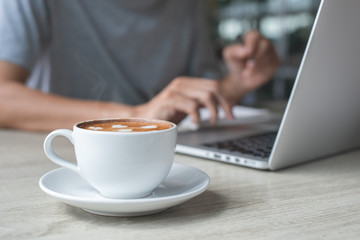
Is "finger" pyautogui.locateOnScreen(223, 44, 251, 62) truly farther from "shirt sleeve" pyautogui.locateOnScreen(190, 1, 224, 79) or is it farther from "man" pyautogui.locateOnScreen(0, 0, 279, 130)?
"shirt sleeve" pyautogui.locateOnScreen(190, 1, 224, 79)

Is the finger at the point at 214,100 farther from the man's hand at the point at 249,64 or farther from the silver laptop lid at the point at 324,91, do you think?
the man's hand at the point at 249,64

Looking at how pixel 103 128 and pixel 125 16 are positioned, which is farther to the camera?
pixel 125 16

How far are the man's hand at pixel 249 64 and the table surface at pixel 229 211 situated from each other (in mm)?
735

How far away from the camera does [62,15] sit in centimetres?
133

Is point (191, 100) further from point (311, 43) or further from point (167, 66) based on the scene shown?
point (167, 66)

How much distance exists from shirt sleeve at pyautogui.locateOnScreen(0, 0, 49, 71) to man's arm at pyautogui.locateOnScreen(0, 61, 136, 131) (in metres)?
0.06

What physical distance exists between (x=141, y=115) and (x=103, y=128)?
1.65 feet

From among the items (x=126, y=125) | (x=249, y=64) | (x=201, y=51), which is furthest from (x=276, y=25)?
(x=126, y=125)

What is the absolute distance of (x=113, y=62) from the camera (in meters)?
1.44

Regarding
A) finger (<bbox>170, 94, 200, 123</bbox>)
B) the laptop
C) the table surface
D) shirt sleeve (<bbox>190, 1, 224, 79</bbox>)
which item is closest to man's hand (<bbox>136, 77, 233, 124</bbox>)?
finger (<bbox>170, 94, 200, 123</bbox>)

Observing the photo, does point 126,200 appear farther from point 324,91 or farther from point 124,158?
point 324,91

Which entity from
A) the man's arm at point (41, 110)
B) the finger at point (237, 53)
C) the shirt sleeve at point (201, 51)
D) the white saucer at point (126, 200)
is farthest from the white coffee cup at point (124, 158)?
the shirt sleeve at point (201, 51)

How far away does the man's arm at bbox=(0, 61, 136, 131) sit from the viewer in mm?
995

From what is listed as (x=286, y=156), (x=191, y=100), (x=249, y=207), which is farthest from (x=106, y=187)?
(x=191, y=100)
